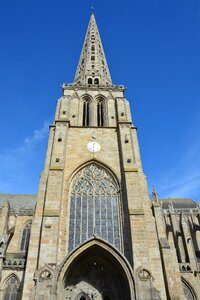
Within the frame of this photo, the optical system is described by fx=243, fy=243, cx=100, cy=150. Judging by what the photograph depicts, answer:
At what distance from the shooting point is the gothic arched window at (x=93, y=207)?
42.7 feet

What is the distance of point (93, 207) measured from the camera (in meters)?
14.1

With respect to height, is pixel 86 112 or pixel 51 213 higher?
pixel 86 112

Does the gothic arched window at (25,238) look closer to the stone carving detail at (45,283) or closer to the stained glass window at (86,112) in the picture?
the stone carving detail at (45,283)

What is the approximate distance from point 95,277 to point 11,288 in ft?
19.6

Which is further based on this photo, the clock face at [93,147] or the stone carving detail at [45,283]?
the clock face at [93,147]

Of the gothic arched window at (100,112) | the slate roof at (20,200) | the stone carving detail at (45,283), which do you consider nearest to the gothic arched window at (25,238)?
the slate roof at (20,200)

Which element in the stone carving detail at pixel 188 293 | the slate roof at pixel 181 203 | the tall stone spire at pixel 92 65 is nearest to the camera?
the stone carving detail at pixel 188 293

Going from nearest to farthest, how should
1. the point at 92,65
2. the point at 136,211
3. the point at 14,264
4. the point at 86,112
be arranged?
the point at 136,211
the point at 14,264
the point at 86,112
the point at 92,65

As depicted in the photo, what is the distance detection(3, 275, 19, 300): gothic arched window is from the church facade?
0.05 metres

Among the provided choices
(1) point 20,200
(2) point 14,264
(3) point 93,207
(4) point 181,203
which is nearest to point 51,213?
(3) point 93,207

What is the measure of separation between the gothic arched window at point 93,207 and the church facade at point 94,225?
54 mm

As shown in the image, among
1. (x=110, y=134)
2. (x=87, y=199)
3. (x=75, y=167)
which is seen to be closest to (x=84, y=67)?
(x=110, y=134)

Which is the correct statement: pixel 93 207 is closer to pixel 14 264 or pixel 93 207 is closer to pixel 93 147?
pixel 93 147

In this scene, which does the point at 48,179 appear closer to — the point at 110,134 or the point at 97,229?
the point at 97,229
